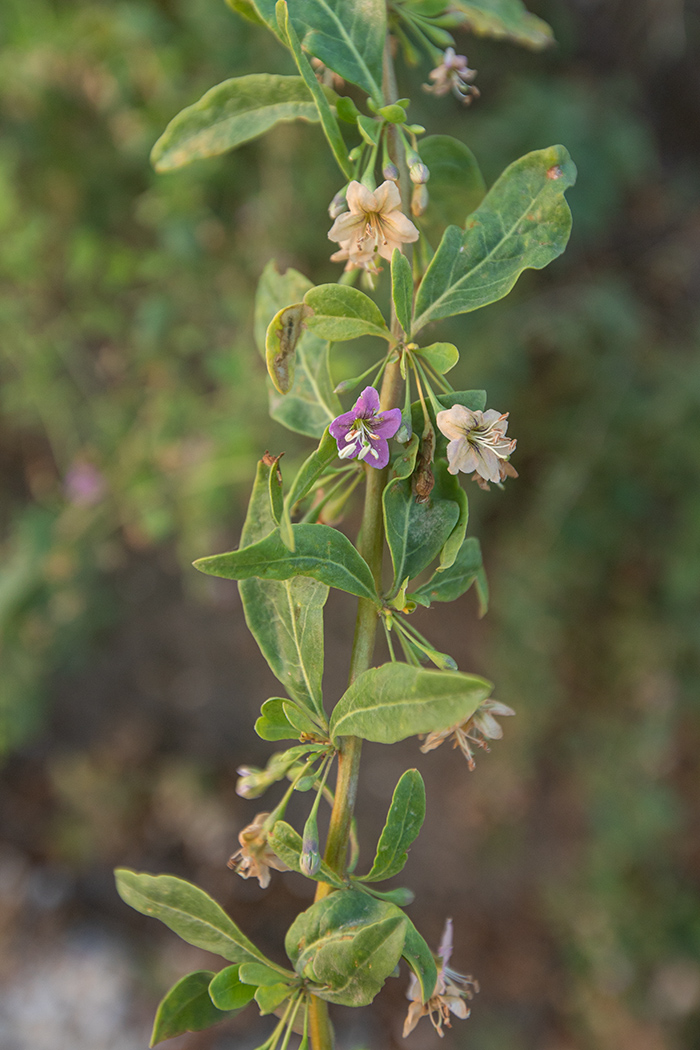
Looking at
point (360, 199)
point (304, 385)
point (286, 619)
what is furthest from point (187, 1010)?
point (360, 199)

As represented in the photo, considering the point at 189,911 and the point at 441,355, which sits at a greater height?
the point at 441,355

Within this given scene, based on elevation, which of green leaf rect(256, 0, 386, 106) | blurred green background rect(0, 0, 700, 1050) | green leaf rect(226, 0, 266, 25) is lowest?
blurred green background rect(0, 0, 700, 1050)

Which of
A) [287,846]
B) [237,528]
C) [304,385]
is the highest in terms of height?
[304,385]

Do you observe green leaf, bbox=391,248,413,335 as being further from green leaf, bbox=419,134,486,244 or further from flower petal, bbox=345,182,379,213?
green leaf, bbox=419,134,486,244

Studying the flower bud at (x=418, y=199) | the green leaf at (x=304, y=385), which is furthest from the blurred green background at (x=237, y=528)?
the flower bud at (x=418, y=199)

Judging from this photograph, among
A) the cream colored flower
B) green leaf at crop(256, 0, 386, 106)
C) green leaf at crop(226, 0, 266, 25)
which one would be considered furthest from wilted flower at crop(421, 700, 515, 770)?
green leaf at crop(226, 0, 266, 25)

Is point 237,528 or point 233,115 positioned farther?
point 237,528

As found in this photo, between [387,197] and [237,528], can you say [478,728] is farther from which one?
[237,528]
